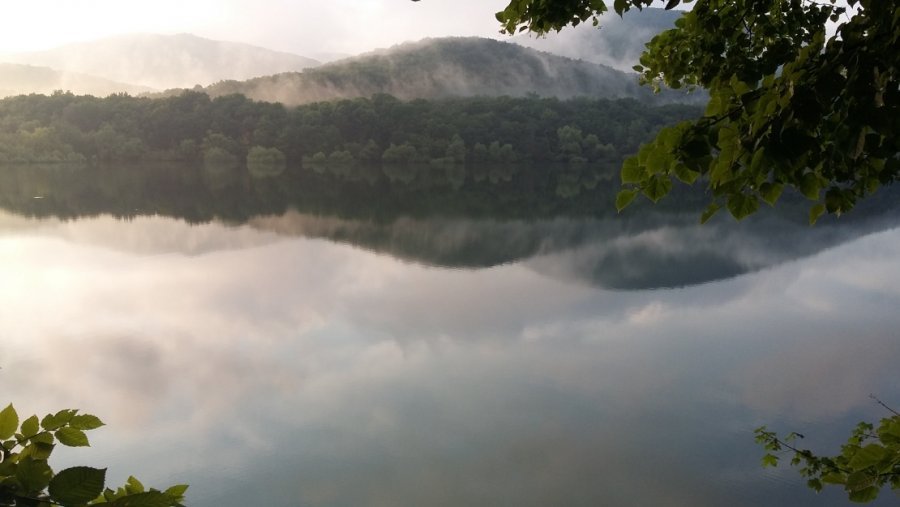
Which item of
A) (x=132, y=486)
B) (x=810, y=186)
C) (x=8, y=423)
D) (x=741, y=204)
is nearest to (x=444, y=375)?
(x=741, y=204)

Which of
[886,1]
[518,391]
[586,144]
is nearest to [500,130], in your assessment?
[586,144]

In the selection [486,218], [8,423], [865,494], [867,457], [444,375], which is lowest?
[444,375]

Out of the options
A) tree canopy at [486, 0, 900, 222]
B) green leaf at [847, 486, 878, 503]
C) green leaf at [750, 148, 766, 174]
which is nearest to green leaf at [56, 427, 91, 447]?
tree canopy at [486, 0, 900, 222]

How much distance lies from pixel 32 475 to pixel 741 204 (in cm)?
252

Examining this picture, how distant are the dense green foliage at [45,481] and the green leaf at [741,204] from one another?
215 centimetres

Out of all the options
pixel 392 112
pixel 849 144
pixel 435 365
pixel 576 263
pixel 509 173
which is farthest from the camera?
pixel 392 112

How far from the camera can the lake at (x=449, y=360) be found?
10359 mm

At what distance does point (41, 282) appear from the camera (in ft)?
77.8

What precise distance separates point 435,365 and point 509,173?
68.0m

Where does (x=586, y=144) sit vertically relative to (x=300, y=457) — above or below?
above

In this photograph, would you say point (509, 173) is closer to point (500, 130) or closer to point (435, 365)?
point (500, 130)

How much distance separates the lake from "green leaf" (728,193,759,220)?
25.7 ft

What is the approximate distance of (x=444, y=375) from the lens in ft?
48.4

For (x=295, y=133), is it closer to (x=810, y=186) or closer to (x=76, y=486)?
(x=810, y=186)
